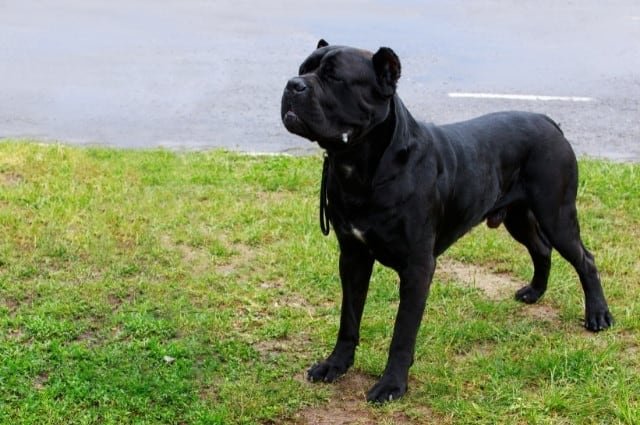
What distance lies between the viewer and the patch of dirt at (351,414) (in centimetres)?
412

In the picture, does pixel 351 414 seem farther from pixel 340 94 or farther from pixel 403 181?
pixel 340 94

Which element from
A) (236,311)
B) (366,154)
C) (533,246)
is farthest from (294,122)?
(533,246)

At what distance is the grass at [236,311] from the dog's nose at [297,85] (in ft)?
4.61

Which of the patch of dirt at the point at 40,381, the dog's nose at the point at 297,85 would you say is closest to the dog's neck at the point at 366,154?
the dog's nose at the point at 297,85

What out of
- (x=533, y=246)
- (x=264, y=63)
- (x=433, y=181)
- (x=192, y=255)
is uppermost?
(x=433, y=181)

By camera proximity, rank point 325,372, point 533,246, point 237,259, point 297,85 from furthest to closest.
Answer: point 237,259
point 533,246
point 325,372
point 297,85

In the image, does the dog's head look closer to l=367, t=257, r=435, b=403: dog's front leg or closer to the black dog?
the black dog

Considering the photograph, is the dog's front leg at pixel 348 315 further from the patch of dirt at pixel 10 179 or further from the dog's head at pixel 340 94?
the patch of dirt at pixel 10 179

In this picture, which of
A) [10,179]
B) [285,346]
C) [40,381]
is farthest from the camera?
[10,179]

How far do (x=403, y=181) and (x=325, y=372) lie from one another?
1.02 metres

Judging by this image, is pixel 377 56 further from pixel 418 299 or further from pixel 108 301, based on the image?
pixel 108 301

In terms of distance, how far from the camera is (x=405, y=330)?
4.25 metres

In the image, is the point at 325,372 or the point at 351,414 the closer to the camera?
the point at 351,414

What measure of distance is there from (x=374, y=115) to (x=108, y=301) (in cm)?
212
